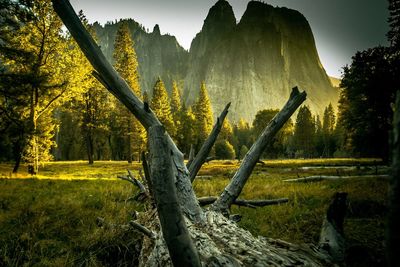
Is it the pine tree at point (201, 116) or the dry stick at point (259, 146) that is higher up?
the pine tree at point (201, 116)

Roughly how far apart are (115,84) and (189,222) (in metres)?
1.52

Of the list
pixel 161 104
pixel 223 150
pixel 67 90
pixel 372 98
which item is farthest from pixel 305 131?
pixel 67 90

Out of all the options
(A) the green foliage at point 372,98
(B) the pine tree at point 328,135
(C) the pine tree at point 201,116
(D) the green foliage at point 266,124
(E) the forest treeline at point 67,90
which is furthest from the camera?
(D) the green foliage at point 266,124

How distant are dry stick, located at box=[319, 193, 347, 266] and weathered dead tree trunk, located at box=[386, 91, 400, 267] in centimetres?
144

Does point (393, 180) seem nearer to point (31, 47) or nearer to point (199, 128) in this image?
point (31, 47)

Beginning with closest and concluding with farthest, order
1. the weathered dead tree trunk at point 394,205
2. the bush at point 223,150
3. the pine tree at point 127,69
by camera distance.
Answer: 1. the weathered dead tree trunk at point 394,205
2. the pine tree at point 127,69
3. the bush at point 223,150

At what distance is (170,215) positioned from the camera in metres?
1.28

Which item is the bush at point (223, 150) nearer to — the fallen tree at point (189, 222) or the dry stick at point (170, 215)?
the fallen tree at point (189, 222)

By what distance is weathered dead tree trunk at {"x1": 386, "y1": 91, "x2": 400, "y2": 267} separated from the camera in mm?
716

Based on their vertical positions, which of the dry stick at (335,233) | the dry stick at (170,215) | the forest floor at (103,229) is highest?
the dry stick at (170,215)

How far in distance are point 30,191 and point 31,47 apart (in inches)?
430

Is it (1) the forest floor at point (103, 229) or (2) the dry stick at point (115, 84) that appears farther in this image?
(1) the forest floor at point (103, 229)

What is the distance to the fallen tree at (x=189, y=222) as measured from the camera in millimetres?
1286

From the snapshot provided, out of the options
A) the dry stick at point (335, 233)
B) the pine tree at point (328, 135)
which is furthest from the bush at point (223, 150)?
the dry stick at point (335, 233)
